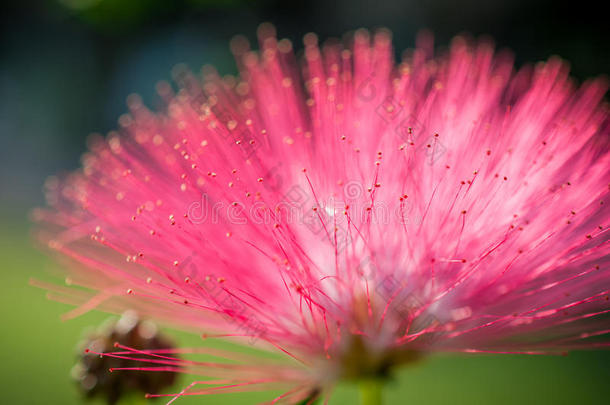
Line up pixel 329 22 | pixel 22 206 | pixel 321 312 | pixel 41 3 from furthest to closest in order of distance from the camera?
1. pixel 41 3
2. pixel 329 22
3. pixel 22 206
4. pixel 321 312

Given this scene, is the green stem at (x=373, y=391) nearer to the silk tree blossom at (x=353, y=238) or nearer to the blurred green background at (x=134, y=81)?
the silk tree blossom at (x=353, y=238)

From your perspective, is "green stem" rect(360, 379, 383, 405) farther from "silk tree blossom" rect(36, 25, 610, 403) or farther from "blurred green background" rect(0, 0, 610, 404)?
"blurred green background" rect(0, 0, 610, 404)

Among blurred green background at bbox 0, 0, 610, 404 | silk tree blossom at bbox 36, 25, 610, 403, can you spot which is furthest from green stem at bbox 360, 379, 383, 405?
blurred green background at bbox 0, 0, 610, 404

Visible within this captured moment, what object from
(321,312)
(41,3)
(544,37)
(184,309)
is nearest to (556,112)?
(321,312)

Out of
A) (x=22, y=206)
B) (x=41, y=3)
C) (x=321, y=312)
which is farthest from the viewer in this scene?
(x=41, y=3)

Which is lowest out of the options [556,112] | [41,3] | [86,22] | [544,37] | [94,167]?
[94,167]

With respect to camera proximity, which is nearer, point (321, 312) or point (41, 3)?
point (321, 312)

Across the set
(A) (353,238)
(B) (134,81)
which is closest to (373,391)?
(A) (353,238)

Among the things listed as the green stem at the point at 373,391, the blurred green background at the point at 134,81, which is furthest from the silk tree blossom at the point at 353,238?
the blurred green background at the point at 134,81

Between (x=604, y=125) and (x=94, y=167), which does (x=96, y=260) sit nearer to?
(x=94, y=167)
